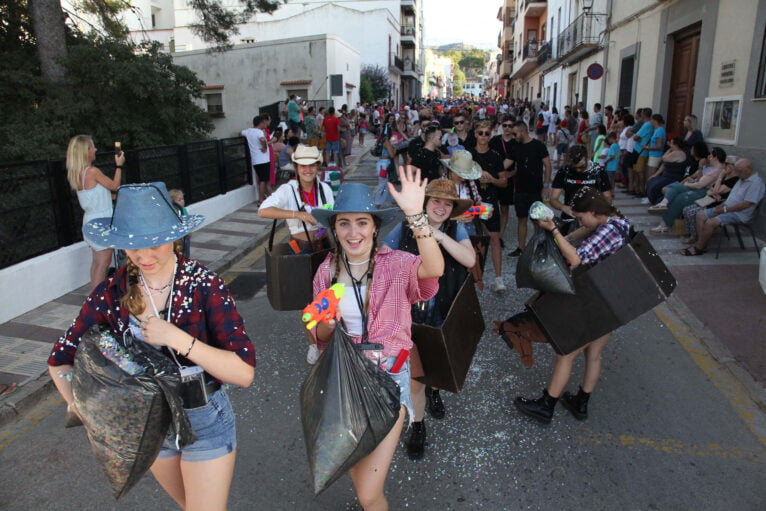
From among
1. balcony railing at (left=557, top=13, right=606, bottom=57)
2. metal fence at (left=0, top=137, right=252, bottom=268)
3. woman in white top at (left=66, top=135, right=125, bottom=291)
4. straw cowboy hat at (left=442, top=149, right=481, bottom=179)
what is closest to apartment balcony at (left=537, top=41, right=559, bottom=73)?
balcony railing at (left=557, top=13, right=606, bottom=57)

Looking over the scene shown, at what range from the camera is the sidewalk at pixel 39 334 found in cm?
398

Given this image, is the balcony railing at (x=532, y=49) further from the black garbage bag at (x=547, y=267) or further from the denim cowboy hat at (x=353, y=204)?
the denim cowboy hat at (x=353, y=204)

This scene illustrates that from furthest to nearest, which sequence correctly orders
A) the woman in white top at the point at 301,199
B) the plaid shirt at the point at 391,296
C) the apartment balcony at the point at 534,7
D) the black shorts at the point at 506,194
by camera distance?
the apartment balcony at the point at 534,7 → the black shorts at the point at 506,194 → the woman in white top at the point at 301,199 → the plaid shirt at the point at 391,296

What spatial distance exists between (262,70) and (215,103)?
3.14 meters

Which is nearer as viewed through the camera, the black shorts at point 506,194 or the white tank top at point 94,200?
the white tank top at point 94,200

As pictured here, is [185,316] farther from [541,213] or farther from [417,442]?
[541,213]

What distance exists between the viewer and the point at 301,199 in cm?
430

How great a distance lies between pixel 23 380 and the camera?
4.14 meters

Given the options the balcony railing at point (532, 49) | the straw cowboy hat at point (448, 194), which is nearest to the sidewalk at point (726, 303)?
the straw cowboy hat at point (448, 194)

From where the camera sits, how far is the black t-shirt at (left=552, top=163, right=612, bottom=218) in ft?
18.8

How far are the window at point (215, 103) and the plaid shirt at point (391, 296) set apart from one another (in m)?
26.9

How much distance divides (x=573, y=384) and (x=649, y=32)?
1276cm

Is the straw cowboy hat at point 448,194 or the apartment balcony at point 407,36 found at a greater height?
the apartment balcony at point 407,36

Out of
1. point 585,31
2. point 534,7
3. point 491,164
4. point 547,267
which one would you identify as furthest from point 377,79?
point 547,267
